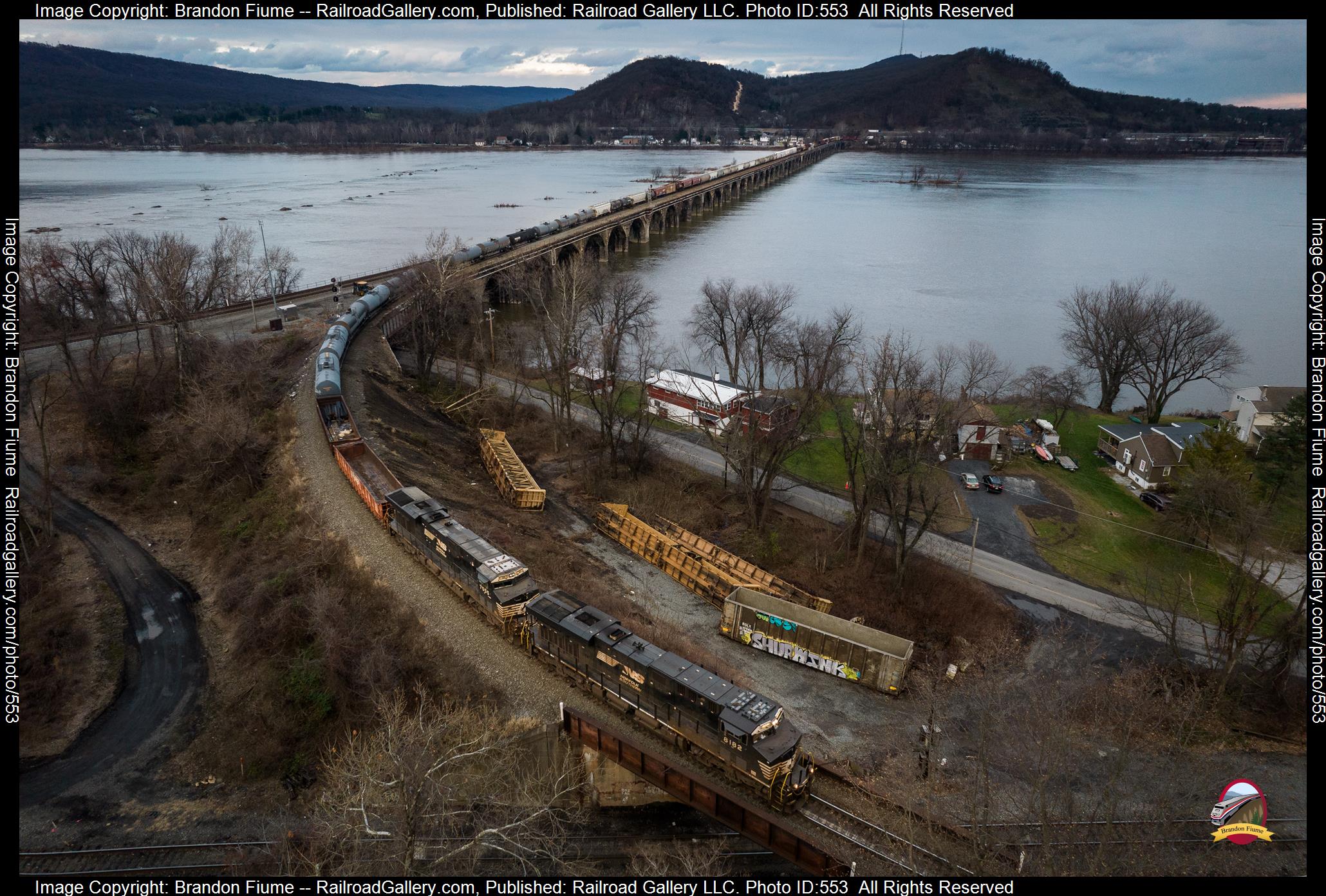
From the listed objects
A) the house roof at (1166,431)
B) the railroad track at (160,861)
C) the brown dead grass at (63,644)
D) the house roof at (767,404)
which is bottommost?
the railroad track at (160,861)

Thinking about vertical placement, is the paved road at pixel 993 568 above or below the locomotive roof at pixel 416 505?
below

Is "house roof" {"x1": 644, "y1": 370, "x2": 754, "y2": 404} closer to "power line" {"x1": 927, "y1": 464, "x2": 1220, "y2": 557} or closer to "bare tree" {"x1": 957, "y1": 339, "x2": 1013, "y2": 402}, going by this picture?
"power line" {"x1": 927, "y1": 464, "x2": 1220, "y2": 557}

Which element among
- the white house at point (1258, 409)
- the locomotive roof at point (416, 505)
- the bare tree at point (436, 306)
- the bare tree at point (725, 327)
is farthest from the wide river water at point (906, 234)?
the locomotive roof at point (416, 505)

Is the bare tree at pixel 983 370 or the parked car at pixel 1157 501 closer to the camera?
the parked car at pixel 1157 501

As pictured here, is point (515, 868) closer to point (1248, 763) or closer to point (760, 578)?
point (760, 578)

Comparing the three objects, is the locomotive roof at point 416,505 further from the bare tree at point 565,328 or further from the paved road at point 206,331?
the paved road at point 206,331

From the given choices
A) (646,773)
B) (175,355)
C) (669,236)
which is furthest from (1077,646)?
(669,236)
